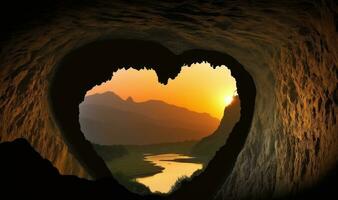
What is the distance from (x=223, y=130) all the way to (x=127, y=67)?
25426 mm

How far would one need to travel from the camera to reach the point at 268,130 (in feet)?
20.6

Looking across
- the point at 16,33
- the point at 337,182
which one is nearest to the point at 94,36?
the point at 16,33

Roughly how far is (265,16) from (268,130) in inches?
105

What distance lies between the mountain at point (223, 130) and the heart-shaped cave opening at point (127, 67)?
77.0 feet

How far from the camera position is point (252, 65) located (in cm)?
655

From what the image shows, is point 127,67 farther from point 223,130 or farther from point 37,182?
point 223,130

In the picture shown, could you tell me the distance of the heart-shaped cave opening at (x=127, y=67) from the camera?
8453 mm

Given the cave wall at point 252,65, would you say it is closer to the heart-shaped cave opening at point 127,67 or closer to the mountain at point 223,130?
the heart-shaped cave opening at point 127,67

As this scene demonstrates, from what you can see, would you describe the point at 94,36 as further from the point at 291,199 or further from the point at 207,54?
the point at 291,199

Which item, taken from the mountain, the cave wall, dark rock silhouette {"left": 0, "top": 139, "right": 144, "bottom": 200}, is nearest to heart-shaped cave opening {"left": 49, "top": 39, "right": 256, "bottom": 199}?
the cave wall

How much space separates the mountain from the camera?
Answer: 33656 mm

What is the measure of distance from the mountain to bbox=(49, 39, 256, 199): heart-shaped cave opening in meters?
23.5

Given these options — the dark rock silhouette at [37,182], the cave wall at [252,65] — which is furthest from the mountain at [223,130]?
the dark rock silhouette at [37,182]

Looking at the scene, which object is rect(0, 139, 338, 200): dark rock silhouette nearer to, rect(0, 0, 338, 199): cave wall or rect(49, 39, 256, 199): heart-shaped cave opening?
rect(0, 0, 338, 199): cave wall
